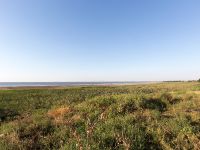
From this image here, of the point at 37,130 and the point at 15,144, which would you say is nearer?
the point at 15,144

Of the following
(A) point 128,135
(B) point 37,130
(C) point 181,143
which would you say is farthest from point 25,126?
(C) point 181,143

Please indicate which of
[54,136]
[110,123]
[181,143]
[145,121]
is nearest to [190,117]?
[145,121]

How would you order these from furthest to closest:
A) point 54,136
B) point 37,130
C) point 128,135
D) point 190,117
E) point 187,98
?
point 187,98
point 190,117
point 37,130
point 54,136
point 128,135

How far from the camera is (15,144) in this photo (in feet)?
21.2

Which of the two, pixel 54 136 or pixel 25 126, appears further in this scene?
pixel 25 126

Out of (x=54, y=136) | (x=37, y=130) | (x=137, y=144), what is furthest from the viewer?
(x=37, y=130)

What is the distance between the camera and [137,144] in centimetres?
624

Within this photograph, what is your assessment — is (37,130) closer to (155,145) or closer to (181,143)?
(155,145)

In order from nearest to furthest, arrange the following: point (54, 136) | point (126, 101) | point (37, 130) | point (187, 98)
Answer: point (54, 136) < point (37, 130) < point (126, 101) < point (187, 98)

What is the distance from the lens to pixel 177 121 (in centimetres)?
823

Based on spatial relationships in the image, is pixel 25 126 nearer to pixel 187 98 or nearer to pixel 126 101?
pixel 126 101

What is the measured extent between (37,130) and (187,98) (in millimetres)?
13151

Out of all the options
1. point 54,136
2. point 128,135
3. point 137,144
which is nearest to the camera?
point 137,144

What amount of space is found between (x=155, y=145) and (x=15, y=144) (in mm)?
4682
